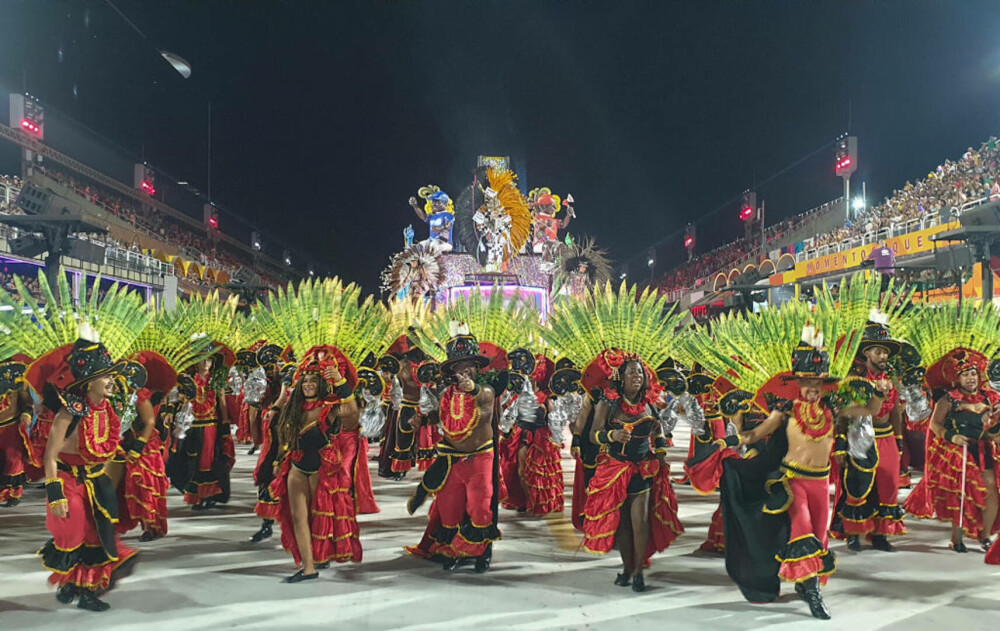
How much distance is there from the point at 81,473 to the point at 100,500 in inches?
8.0

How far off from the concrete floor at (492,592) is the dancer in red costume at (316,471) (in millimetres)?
213

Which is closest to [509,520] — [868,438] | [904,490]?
[868,438]

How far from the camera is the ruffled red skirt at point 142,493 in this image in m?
6.28

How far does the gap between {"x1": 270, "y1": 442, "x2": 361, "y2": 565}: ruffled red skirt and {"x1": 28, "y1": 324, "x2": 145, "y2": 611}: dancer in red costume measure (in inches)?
41.4

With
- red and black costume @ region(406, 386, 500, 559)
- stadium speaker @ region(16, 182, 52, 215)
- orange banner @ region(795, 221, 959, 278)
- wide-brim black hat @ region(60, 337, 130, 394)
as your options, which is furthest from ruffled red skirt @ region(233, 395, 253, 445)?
orange banner @ region(795, 221, 959, 278)

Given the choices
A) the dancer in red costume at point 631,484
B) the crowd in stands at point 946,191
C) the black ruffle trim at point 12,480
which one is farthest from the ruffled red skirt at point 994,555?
the crowd in stands at point 946,191

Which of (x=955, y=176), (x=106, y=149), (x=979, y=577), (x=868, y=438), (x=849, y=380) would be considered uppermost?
(x=106, y=149)

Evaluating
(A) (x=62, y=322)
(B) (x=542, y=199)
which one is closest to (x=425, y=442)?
(A) (x=62, y=322)

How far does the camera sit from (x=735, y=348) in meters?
5.18

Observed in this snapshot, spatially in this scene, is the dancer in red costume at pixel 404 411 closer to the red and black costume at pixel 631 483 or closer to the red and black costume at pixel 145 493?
the red and black costume at pixel 145 493

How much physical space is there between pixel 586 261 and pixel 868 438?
22285mm

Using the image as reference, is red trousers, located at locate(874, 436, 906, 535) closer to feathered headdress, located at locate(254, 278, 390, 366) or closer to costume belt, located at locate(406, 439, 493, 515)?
costume belt, located at locate(406, 439, 493, 515)

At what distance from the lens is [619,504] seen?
5.24 m

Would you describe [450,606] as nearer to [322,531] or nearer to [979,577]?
[322,531]
